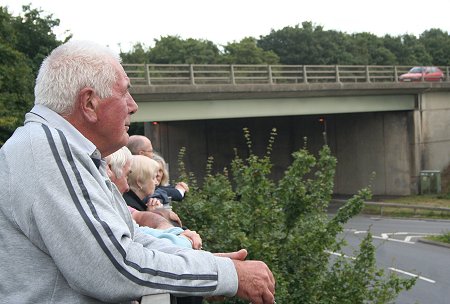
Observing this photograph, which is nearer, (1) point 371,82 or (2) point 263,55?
(1) point 371,82

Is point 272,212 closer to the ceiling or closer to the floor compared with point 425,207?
closer to the ceiling

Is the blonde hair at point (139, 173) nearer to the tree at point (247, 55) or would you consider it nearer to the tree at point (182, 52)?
the tree at point (182, 52)

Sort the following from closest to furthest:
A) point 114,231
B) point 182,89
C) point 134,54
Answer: point 114,231 < point 182,89 < point 134,54

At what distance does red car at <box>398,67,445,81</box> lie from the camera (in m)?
38.6

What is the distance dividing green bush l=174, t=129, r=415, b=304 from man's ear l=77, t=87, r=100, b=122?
499cm

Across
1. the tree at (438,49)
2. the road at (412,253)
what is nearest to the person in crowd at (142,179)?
the road at (412,253)


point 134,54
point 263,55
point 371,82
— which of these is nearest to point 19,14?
point 371,82

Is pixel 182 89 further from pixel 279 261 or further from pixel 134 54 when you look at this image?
pixel 134 54

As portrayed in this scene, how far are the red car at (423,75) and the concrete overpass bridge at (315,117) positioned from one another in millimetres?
706

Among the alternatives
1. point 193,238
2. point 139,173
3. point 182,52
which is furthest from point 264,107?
point 182,52

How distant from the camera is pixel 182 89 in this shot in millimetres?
28422

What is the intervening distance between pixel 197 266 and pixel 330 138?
133ft

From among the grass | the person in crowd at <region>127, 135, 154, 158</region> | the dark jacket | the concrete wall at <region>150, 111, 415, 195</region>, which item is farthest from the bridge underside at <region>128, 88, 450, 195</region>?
the dark jacket

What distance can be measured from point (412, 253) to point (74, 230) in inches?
792
